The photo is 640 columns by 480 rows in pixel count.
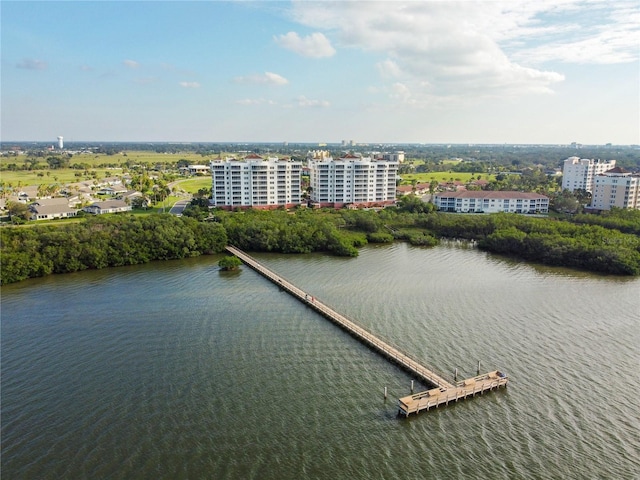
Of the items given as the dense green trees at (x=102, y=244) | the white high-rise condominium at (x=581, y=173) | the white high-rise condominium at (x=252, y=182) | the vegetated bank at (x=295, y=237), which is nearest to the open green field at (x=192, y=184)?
the white high-rise condominium at (x=252, y=182)

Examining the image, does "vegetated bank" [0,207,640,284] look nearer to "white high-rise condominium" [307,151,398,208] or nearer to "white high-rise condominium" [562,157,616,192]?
"white high-rise condominium" [307,151,398,208]

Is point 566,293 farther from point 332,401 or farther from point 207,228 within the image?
point 207,228

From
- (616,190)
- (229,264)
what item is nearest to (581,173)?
(616,190)

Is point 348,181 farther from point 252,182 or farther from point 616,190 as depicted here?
point 616,190

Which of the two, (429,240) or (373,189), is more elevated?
(373,189)

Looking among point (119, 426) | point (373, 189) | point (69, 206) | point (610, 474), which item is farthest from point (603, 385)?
point (69, 206)

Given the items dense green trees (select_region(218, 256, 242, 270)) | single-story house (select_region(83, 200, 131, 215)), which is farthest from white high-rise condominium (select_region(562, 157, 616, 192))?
single-story house (select_region(83, 200, 131, 215))
